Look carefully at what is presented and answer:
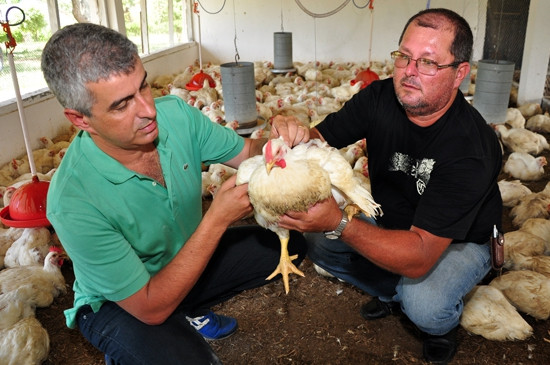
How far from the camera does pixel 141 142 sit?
1.58 metres

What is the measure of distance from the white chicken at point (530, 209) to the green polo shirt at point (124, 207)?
260 centimetres

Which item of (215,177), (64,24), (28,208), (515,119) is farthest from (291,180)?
(64,24)

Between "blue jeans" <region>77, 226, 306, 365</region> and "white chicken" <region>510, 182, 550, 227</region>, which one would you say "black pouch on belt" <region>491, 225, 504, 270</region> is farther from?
"white chicken" <region>510, 182, 550, 227</region>

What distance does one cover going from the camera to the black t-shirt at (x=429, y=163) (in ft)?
5.76

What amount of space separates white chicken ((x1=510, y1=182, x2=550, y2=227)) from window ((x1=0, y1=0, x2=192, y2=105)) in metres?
3.95

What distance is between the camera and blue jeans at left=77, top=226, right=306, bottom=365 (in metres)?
1.61

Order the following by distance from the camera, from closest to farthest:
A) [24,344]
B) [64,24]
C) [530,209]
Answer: [24,344]
[530,209]
[64,24]

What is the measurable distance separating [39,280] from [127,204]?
4.63 feet

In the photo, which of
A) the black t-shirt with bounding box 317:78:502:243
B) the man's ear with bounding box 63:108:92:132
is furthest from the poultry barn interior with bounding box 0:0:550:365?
the man's ear with bounding box 63:108:92:132

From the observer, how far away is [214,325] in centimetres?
228

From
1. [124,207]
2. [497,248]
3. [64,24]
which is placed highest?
[64,24]

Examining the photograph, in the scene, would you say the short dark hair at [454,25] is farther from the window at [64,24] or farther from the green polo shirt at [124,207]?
the window at [64,24]

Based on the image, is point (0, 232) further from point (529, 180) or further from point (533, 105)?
point (533, 105)

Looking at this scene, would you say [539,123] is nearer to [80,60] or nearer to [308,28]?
[80,60]
